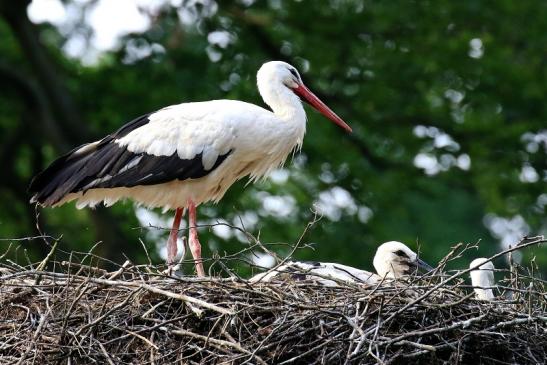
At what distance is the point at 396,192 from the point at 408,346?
909 cm

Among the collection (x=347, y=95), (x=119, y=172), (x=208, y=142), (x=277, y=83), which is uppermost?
(x=277, y=83)

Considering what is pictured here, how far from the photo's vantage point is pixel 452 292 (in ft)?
25.2

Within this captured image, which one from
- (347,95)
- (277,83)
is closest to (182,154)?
(277,83)

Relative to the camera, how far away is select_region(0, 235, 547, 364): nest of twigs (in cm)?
743

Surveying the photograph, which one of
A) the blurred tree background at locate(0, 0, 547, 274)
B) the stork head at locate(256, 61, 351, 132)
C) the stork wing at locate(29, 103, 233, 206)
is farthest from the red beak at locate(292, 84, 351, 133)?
the blurred tree background at locate(0, 0, 547, 274)

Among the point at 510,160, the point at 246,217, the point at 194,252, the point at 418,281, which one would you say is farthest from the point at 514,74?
the point at 418,281

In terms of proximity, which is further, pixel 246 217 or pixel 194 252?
pixel 246 217

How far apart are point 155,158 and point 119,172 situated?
0.26 m

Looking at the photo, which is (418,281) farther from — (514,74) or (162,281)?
(514,74)

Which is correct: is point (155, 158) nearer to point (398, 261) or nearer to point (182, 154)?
point (182, 154)

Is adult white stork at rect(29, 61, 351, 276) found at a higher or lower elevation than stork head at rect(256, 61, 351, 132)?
lower

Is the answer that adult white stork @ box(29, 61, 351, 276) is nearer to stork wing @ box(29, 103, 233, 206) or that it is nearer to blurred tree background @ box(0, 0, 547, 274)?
stork wing @ box(29, 103, 233, 206)

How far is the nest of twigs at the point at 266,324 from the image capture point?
7.43 m

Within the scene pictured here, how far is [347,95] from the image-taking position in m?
17.2
